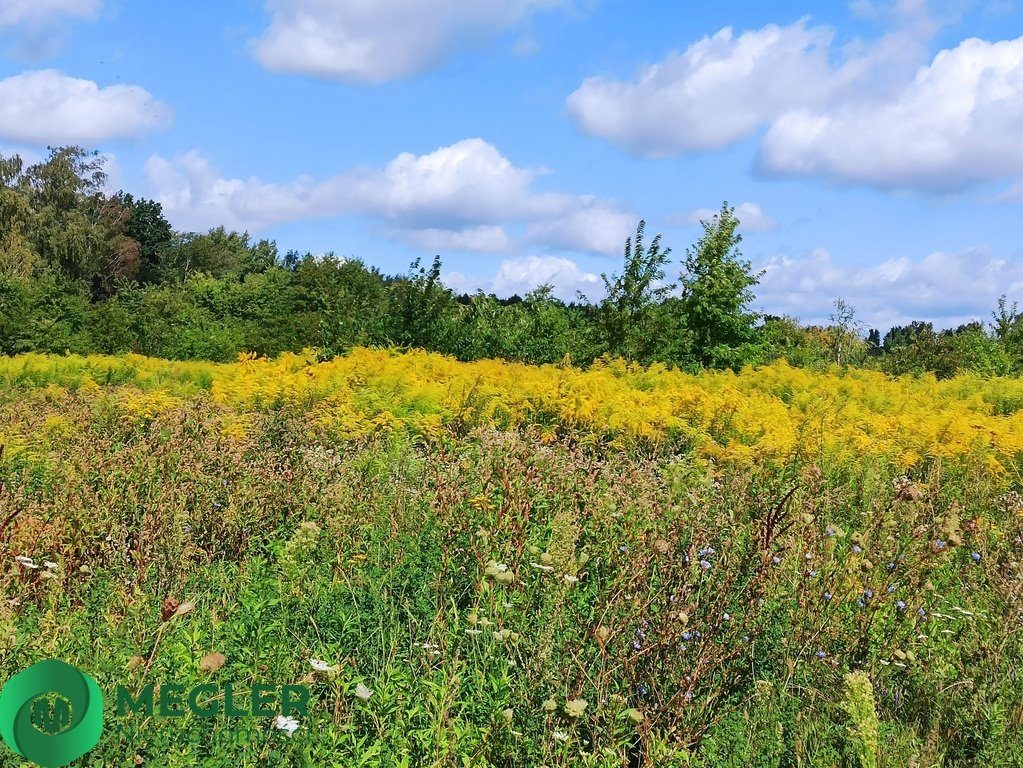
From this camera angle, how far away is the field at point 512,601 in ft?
9.28

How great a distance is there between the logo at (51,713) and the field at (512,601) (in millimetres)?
61

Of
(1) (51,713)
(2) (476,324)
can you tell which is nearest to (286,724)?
(1) (51,713)

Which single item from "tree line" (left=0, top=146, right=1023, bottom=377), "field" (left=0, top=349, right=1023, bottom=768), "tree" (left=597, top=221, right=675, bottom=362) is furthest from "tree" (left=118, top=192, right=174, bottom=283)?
"field" (left=0, top=349, right=1023, bottom=768)

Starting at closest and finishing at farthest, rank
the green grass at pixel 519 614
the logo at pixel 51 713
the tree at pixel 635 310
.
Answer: the logo at pixel 51 713 < the green grass at pixel 519 614 < the tree at pixel 635 310

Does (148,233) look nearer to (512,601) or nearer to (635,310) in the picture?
(635,310)

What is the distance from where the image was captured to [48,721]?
8.11 ft

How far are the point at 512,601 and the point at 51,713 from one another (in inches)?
65.1

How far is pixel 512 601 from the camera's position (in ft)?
11.4

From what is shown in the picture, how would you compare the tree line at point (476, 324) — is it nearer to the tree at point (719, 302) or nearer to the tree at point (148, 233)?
the tree at point (719, 302)

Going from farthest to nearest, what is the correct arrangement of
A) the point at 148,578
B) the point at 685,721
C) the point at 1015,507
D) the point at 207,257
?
the point at 207,257 → the point at 1015,507 → the point at 148,578 → the point at 685,721

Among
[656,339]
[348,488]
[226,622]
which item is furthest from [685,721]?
[656,339]

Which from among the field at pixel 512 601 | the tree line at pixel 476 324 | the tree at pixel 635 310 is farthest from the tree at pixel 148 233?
the field at pixel 512 601

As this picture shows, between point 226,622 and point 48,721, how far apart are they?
100cm

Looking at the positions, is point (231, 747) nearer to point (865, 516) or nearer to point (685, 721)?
point (685, 721)
